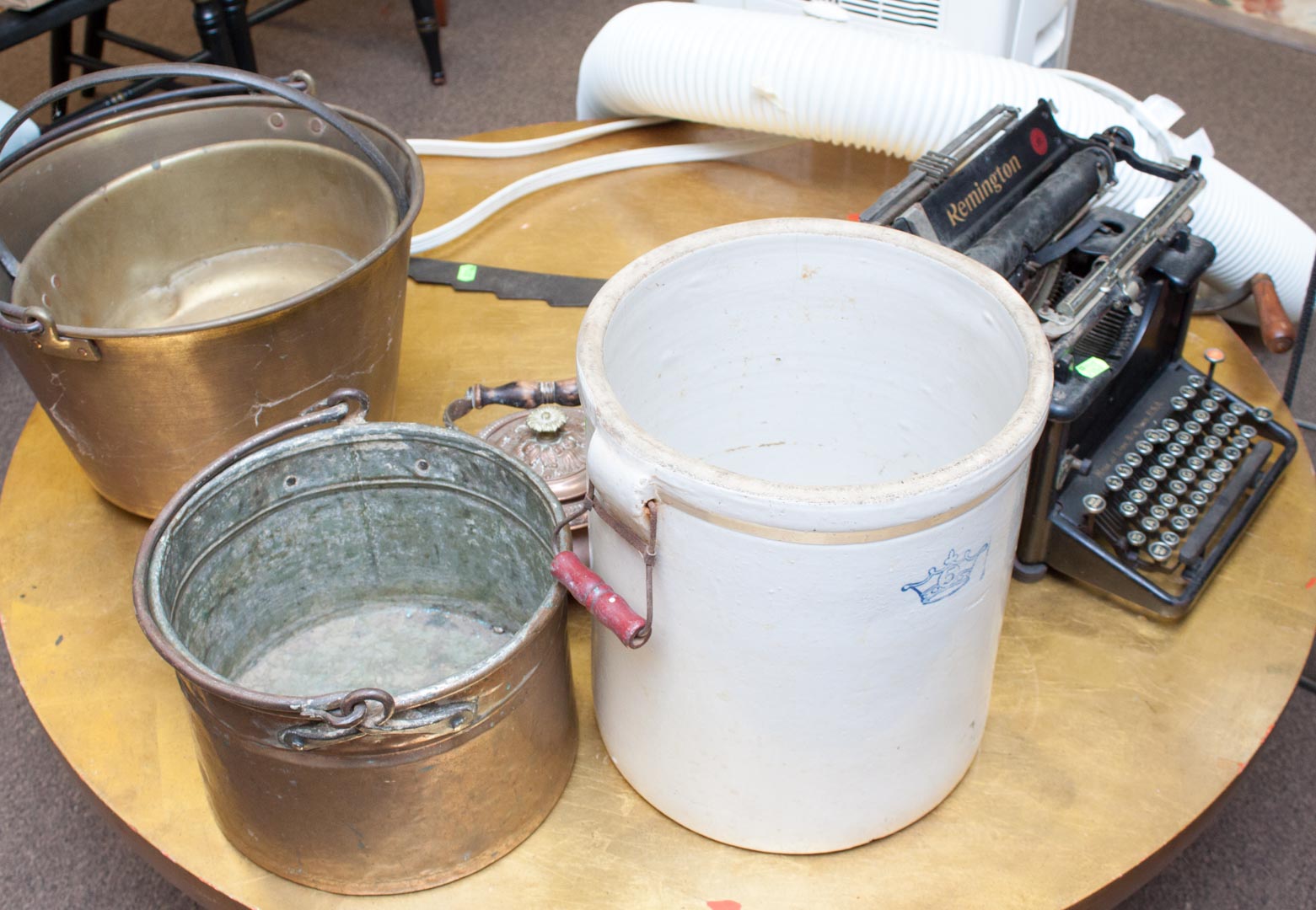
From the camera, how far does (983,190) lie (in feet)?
3.80

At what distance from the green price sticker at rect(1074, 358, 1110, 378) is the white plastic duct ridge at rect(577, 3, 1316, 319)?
1.18 feet

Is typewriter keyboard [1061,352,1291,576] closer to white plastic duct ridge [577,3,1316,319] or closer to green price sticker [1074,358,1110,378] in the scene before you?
green price sticker [1074,358,1110,378]

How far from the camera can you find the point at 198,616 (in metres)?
0.95

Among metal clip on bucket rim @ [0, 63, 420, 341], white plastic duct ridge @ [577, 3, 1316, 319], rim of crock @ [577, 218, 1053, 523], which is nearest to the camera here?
rim of crock @ [577, 218, 1053, 523]

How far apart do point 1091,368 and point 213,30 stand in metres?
1.92

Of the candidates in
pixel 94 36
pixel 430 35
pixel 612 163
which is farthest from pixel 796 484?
pixel 94 36

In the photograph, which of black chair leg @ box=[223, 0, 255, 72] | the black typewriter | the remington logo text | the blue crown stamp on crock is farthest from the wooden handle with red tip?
black chair leg @ box=[223, 0, 255, 72]

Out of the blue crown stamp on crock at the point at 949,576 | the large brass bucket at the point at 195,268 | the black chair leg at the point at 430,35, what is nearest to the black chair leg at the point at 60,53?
the black chair leg at the point at 430,35

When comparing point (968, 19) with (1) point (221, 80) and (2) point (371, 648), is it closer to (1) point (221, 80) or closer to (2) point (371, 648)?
(1) point (221, 80)

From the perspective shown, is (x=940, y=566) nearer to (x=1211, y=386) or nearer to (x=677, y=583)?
(x=677, y=583)

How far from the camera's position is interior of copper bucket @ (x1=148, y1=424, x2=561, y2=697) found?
0.92 meters

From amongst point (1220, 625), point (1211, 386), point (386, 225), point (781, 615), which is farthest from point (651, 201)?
point (781, 615)

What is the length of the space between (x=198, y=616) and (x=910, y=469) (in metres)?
0.57

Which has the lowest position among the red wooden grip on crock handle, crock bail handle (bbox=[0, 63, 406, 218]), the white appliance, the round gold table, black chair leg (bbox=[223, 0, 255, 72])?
black chair leg (bbox=[223, 0, 255, 72])
